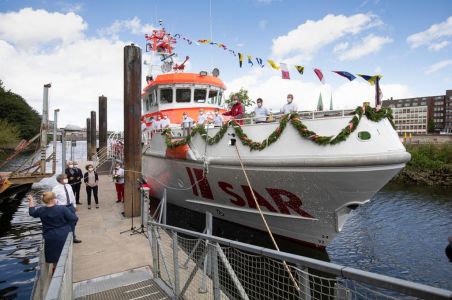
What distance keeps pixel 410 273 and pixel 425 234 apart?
3.65 m

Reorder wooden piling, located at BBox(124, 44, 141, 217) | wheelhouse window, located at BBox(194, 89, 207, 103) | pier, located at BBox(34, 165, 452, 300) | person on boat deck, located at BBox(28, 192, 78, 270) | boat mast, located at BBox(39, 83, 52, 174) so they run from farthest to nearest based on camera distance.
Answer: wheelhouse window, located at BBox(194, 89, 207, 103), boat mast, located at BBox(39, 83, 52, 174), wooden piling, located at BBox(124, 44, 141, 217), person on boat deck, located at BBox(28, 192, 78, 270), pier, located at BBox(34, 165, 452, 300)

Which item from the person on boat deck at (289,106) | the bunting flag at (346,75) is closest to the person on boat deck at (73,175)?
the person on boat deck at (289,106)

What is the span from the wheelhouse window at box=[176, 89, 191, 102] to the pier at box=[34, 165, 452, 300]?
18.4 ft

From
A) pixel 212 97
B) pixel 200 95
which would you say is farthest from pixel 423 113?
pixel 200 95

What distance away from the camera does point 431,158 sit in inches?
933

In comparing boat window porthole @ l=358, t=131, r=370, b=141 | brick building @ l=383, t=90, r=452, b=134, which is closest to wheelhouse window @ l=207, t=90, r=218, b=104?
boat window porthole @ l=358, t=131, r=370, b=141

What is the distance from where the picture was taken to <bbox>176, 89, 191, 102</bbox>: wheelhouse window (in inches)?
492

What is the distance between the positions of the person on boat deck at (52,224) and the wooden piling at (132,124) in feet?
13.9

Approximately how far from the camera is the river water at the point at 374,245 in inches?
280

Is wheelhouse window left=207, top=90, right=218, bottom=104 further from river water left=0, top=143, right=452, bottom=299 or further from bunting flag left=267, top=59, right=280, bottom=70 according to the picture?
river water left=0, top=143, right=452, bottom=299

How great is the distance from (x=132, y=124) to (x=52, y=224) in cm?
491

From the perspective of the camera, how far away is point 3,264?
23.7 ft

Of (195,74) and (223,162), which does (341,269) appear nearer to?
(223,162)

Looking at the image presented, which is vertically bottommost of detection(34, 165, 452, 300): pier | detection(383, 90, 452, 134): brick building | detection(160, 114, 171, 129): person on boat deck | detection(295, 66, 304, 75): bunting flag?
detection(34, 165, 452, 300): pier
